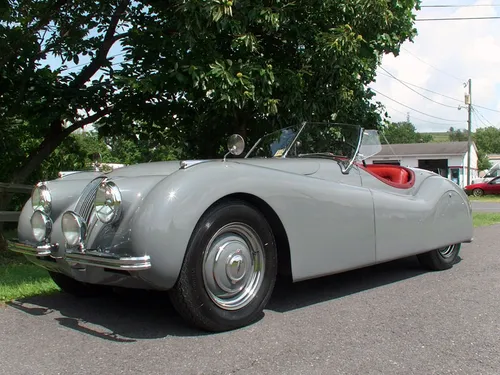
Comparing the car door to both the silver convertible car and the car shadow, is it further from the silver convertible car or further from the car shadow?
the car shadow

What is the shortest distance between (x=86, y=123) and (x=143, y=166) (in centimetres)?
428

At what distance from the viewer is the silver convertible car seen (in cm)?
298

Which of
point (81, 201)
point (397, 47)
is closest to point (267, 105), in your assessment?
point (397, 47)

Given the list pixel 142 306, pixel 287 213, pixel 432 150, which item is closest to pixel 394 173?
pixel 287 213

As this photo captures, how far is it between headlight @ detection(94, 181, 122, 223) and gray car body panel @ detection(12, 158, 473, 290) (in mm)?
72

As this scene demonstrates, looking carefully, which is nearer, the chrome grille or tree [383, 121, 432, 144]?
the chrome grille

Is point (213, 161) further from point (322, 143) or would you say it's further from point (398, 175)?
point (398, 175)

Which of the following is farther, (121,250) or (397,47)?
(397,47)

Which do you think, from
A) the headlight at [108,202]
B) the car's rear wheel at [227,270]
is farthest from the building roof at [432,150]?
the headlight at [108,202]

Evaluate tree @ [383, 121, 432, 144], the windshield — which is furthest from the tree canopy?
tree @ [383, 121, 432, 144]

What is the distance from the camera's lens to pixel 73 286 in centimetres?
404

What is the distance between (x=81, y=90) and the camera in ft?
24.3

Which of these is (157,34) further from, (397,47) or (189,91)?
(397,47)

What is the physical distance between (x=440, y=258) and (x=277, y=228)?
2482 mm
